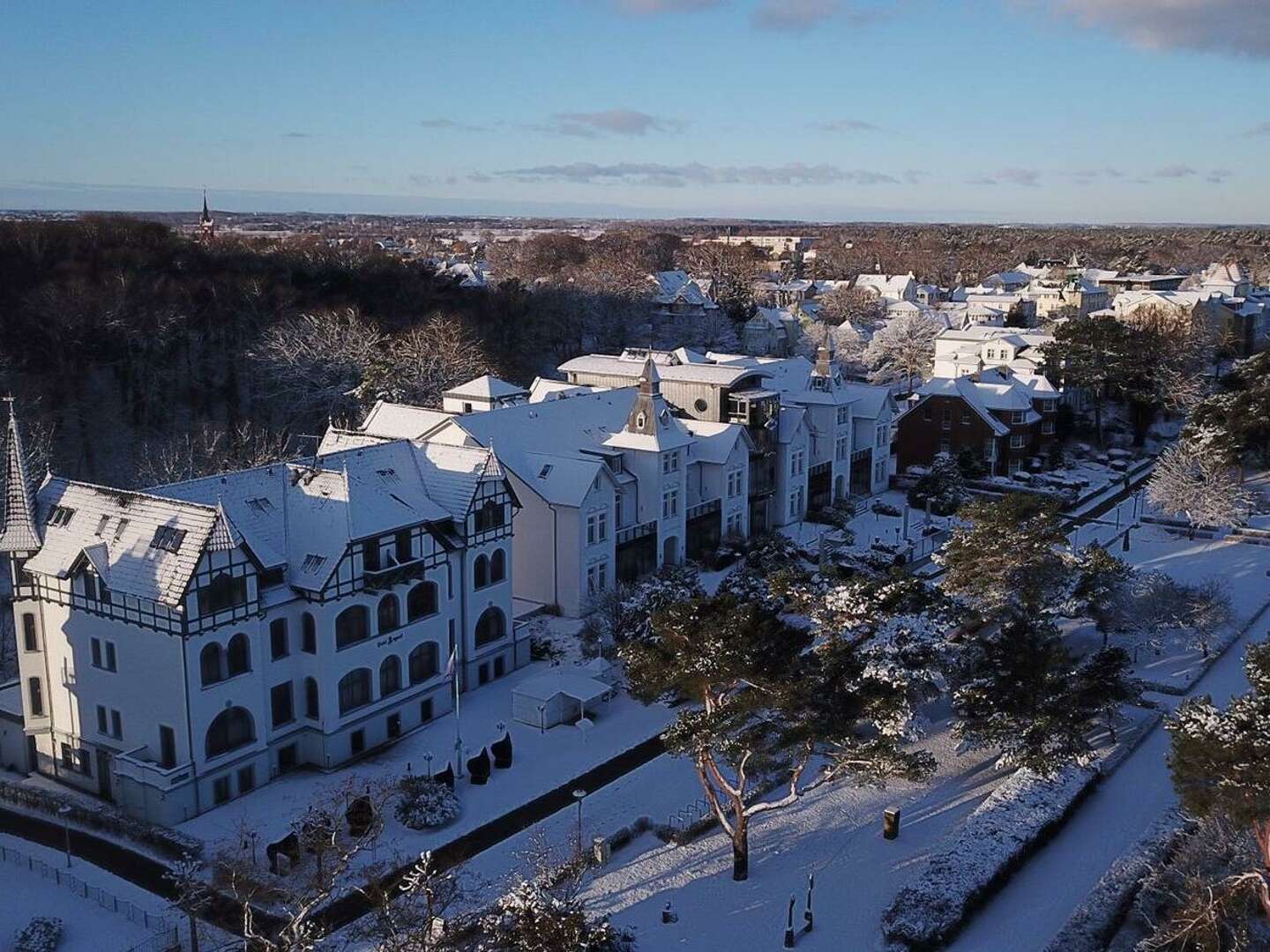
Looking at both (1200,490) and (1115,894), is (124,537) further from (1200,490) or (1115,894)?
(1200,490)

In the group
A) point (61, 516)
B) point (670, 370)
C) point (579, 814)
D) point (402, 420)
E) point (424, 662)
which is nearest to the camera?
point (579, 814)

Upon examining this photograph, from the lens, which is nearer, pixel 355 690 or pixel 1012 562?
pixel 355 690

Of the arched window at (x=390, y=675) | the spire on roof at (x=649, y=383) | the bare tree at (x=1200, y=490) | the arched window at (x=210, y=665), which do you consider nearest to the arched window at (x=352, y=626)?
the arched window at (x=390, y=675)

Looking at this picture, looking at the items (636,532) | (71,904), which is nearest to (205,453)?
(636,532)

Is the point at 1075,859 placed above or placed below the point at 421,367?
below

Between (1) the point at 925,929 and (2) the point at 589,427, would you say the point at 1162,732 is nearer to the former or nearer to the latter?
(1) the point at 925,929

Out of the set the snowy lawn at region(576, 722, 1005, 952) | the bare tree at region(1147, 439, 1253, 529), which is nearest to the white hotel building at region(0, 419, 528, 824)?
the snowy lawn at region(576, 722, 1005, 952)

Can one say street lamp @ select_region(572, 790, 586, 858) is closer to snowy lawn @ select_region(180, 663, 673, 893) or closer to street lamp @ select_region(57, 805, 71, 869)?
snowy lawn @ select_region(180, 663, 673, 893)
